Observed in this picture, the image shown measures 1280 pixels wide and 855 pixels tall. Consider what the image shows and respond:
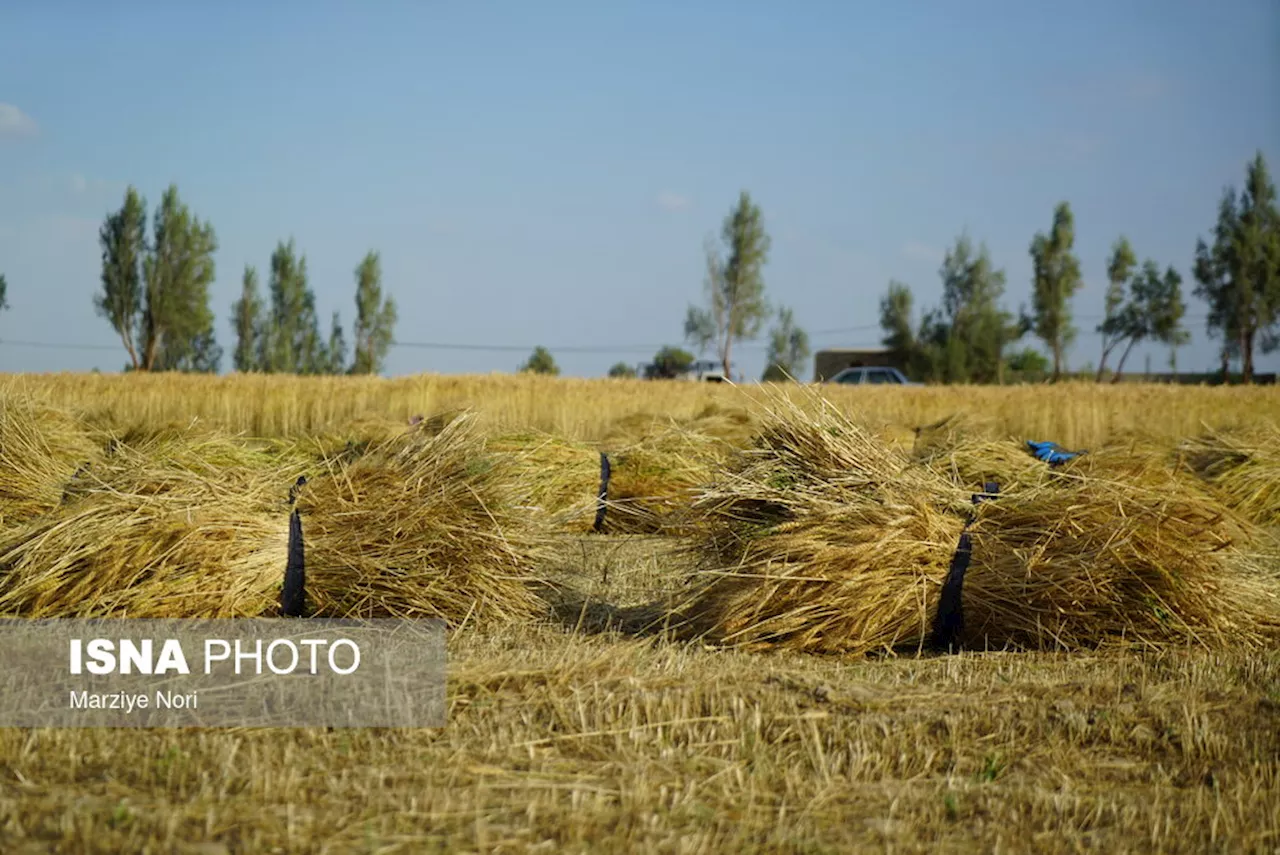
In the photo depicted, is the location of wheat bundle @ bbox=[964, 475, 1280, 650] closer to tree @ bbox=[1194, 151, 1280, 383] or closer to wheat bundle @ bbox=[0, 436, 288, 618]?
wheat bundle @ bbox=[0, 436, 288, 618]

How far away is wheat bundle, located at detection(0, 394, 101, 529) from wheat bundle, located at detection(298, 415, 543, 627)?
84.4 inches

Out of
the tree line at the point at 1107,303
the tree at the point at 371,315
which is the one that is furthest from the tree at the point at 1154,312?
the tree at the point at 371,315

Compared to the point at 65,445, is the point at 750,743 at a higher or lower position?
lower

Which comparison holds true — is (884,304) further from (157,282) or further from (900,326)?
(157,282)

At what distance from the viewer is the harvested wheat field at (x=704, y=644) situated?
310cm

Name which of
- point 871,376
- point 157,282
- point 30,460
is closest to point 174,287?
point 157,282

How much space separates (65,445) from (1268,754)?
24.0 feet

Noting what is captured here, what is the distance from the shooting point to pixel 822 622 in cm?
507

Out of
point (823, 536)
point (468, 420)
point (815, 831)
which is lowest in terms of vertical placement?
point (815, 831)

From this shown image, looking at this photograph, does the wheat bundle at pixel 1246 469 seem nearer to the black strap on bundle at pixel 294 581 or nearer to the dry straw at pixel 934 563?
the dry straw at pixel 934 563

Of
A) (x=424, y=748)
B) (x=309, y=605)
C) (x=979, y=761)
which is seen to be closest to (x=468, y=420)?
(x=309, y=605)

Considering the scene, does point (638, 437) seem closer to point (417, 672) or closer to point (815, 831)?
point (417, 672)
